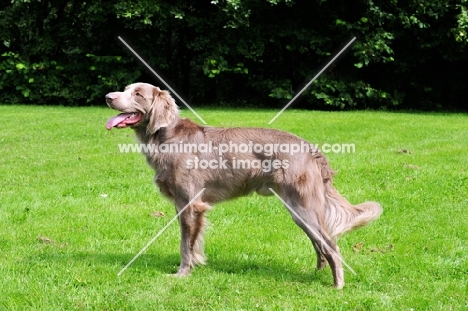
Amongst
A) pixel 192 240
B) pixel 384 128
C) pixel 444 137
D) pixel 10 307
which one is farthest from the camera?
pixel 384 128

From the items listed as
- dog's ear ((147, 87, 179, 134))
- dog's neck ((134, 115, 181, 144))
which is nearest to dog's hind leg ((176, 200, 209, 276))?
dog's neck ((134, 115, 181, 144))

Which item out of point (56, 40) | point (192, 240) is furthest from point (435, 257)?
point (56, 40)

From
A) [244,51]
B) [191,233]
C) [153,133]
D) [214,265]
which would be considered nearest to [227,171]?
[191,233]

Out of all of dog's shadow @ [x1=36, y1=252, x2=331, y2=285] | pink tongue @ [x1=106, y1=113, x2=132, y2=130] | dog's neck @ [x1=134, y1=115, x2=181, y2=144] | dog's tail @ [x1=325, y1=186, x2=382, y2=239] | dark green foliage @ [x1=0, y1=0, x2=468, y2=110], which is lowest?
dog's shadow @ [x1=36, y1=252, x2=331, y2=285]

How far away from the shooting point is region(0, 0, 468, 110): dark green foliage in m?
17.8

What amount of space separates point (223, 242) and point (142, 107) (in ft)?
5.69

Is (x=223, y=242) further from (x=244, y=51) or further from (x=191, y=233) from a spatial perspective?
(x=244, y=51)

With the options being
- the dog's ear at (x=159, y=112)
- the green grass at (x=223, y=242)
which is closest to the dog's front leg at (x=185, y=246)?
the green grass at (x=223, y=242)

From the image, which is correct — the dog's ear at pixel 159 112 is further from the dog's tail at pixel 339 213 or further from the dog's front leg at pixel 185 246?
the dog's tail at pixel 339 213

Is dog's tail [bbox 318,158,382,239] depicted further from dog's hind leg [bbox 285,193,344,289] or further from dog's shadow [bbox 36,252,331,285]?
dog's shadow [bbox 36,252,331,285]

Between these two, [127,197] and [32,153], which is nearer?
[127,197]

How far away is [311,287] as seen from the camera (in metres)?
4.85

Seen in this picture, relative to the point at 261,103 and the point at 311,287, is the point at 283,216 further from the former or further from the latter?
the point at 261,103

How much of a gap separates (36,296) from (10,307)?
234 millimetres
